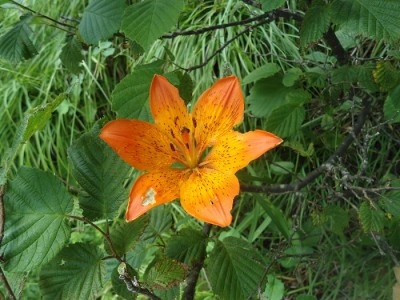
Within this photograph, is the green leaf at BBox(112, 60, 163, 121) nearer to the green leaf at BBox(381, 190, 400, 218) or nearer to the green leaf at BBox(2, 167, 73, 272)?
the green leaf at BBox(2, 167, 73, 272)

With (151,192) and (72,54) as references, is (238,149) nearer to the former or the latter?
(151,192)

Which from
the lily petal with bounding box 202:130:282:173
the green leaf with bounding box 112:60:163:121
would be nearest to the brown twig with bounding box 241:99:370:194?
the lily petal with bounding box 202:130:282:173

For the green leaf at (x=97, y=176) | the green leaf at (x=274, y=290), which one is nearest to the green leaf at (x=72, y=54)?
the green leaf at (x=97, y=176)

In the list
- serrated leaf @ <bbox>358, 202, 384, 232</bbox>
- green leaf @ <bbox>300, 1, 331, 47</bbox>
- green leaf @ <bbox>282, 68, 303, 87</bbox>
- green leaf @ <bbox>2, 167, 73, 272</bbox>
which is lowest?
serrated leaf @ <bbox>358, 202, 384, 232</bbox>

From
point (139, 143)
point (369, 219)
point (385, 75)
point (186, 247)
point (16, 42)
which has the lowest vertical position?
point (369, 219)

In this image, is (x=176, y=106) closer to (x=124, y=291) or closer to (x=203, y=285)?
(x=124, y=291)

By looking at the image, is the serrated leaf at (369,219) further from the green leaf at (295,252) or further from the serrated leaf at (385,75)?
the green leaf at (295,252)

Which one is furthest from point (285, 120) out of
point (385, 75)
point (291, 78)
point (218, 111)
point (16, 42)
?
point (16, 42)
